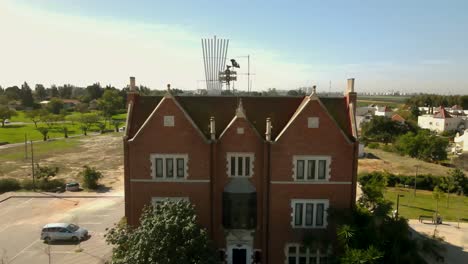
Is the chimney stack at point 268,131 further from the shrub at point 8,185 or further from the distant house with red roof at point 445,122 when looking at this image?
the distant house with red roof at point 445,122

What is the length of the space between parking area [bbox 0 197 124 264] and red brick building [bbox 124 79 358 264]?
8712mm

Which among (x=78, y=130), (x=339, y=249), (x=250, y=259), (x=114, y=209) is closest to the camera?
(x=339, y=249)

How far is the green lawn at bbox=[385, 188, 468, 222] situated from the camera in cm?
4225

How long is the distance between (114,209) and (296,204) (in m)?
26.1

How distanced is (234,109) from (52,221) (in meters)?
26.1

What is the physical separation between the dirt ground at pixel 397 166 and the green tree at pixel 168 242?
174 feet

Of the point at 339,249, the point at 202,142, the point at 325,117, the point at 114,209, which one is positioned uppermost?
the point at 325,117

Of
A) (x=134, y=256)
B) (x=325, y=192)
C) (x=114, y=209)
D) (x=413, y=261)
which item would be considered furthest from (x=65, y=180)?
(x=413, y=261)

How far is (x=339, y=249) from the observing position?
24391 millimetres

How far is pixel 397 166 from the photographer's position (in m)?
71.0

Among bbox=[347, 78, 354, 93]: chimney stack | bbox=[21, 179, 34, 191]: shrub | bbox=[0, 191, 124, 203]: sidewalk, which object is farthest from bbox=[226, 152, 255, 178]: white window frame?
bbox=[21, 179, 34, 191]: shrub

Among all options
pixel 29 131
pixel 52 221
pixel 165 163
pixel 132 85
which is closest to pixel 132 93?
pixel 132 85

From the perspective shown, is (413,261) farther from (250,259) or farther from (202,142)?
(202,142)

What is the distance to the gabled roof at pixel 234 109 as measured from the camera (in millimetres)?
27031
